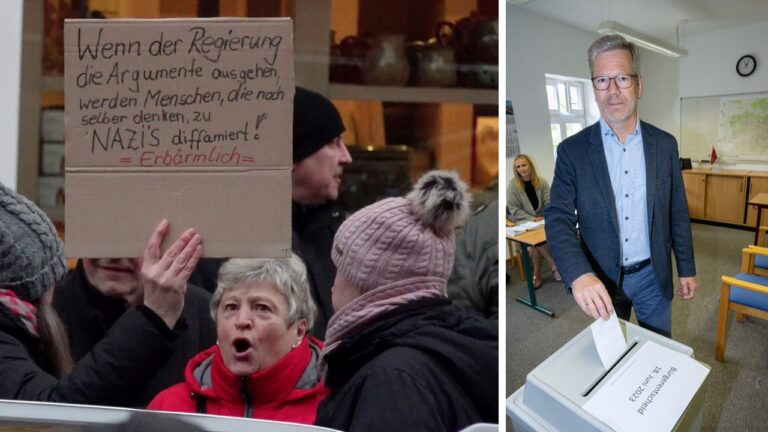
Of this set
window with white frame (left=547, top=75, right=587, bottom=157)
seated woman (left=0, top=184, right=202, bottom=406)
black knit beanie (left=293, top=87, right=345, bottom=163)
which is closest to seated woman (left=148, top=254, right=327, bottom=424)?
seated woman (left=0, top=184, right=202, bottom=406)

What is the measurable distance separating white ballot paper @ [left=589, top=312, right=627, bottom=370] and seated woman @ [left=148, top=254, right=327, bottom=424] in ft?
1.85

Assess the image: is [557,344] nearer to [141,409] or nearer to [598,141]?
[598,141]

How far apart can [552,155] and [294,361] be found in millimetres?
681

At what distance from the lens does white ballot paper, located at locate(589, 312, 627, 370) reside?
98 centimetres

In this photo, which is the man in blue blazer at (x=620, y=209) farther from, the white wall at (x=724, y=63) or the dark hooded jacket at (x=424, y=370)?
the dark hooded jacket at (x=424, y=370)

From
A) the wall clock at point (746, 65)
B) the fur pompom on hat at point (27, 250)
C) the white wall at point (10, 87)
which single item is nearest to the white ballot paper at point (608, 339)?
the wall clock at point (746, 65)

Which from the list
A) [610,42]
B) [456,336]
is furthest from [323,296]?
[610,42]

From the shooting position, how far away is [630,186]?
3.18ft

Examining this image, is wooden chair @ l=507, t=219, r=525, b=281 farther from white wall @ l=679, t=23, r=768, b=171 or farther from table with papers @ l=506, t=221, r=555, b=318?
white wall @ l=679, t=23, r=768, b=171

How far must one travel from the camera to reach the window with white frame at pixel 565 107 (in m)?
0.95

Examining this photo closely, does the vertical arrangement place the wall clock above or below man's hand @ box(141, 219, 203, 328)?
above

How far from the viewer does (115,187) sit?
1064mm

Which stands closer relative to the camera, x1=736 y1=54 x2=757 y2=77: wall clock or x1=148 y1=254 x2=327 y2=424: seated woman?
x1=736 y1=54 x2=757 y2=77: wall clock

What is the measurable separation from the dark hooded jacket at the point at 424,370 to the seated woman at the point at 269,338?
0.36 feet
